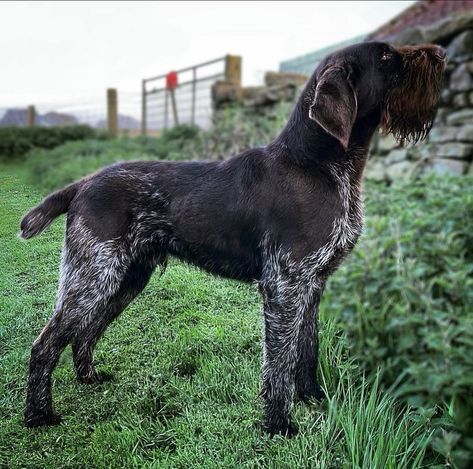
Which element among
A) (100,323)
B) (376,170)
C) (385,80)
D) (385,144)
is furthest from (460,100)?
(100,323)

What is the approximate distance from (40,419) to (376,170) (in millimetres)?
6557

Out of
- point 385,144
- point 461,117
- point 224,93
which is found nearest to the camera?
point 461,117

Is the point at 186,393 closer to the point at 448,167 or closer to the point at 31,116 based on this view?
the point at 31,116

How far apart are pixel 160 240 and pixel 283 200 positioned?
0.54 meters

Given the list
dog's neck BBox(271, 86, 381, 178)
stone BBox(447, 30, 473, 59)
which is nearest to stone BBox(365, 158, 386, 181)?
stone BBox(447, 30, 473, 59)

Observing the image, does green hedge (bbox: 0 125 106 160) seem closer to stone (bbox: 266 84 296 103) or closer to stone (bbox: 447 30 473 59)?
stone (bbox: 447 30 473 59)

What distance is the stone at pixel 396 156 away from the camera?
7.51 m

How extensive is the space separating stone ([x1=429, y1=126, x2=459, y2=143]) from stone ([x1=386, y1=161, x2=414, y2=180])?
393 mm

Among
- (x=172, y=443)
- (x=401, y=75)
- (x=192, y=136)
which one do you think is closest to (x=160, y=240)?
(x=172, y=443)

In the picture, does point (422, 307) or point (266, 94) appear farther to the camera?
point (266, 94)

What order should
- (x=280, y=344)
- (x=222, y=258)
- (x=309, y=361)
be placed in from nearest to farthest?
(x=280, y=344)
(x=222, y=258)
(x=309, y=361)

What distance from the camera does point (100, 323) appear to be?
2348mm

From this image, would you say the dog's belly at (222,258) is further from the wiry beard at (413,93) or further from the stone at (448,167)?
the stone at (448,167)

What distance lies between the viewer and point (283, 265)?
8.40 ft
